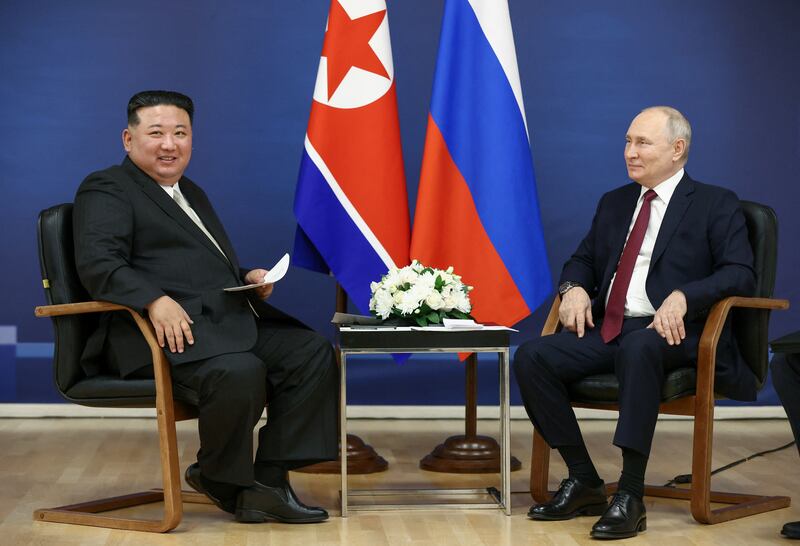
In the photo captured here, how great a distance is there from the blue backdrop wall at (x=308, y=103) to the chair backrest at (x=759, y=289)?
1.93m

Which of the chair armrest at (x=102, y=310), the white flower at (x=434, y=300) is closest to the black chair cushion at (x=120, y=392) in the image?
the chair armrest at (x=102, y=310)

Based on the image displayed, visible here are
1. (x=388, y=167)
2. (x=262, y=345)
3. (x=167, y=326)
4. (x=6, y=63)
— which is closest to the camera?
(x=167, y=326)

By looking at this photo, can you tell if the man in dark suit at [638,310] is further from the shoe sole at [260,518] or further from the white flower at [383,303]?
the shoe sole at [260,518]

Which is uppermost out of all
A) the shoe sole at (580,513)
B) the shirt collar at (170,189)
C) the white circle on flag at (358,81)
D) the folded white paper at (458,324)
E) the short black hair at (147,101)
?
the white circle on flag at (358,81)

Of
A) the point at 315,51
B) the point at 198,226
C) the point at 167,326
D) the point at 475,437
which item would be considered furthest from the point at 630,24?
the point at 167,326

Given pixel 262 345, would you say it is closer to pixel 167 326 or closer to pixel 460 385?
pixel 167 326

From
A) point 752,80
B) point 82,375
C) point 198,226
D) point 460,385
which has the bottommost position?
point 460,385

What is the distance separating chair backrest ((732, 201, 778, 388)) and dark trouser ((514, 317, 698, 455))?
20cm

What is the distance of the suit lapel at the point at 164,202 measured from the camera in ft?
11.4

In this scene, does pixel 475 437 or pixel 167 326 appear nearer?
pixel 167 326

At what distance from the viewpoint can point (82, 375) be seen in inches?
130

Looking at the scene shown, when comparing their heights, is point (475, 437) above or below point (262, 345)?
below

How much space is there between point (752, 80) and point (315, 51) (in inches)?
86.4

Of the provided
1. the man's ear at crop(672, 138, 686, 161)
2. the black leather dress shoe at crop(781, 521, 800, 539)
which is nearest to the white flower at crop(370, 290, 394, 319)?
the man's ear at crop(672, 138, 686, 161)
